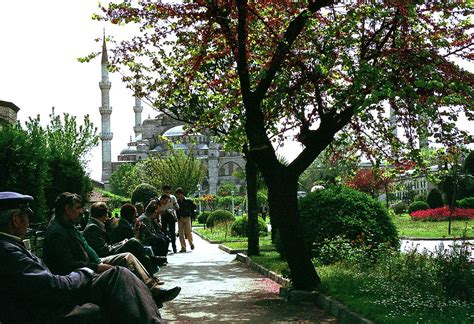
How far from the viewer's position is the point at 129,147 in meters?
139

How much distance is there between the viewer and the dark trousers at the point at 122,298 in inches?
185

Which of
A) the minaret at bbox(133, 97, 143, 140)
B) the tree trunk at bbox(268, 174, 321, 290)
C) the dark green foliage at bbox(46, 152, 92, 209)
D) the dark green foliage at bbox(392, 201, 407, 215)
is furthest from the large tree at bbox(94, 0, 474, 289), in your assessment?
the minaret at bbox(133, 97, 143, 140)

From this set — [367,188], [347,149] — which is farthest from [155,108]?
[367,188]

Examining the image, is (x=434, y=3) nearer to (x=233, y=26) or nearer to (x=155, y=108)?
(x=233, y=26)

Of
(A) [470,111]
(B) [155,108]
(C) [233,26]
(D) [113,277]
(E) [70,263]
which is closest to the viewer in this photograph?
(D) [113,277]

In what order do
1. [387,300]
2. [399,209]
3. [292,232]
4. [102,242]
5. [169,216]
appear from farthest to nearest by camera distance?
1. [399,209]
2. [169,216]
3. [292,232]
4. [102,242]
5. [387,300]

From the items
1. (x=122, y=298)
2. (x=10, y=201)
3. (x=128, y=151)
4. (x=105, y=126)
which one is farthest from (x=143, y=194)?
(x=128, y=151)

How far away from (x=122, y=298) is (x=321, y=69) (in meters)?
5.91

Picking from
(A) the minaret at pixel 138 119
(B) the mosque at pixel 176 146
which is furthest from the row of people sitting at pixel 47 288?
(A) the minaret at pixel 138 119

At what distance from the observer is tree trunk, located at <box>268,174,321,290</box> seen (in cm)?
902

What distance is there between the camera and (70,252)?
A: 6.11 m

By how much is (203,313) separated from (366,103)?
3261 millimetres

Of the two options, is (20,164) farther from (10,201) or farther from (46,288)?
(46,288)

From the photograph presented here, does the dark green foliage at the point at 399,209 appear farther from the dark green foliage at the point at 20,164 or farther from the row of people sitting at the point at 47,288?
the row of people sitting at the point at 47,288
